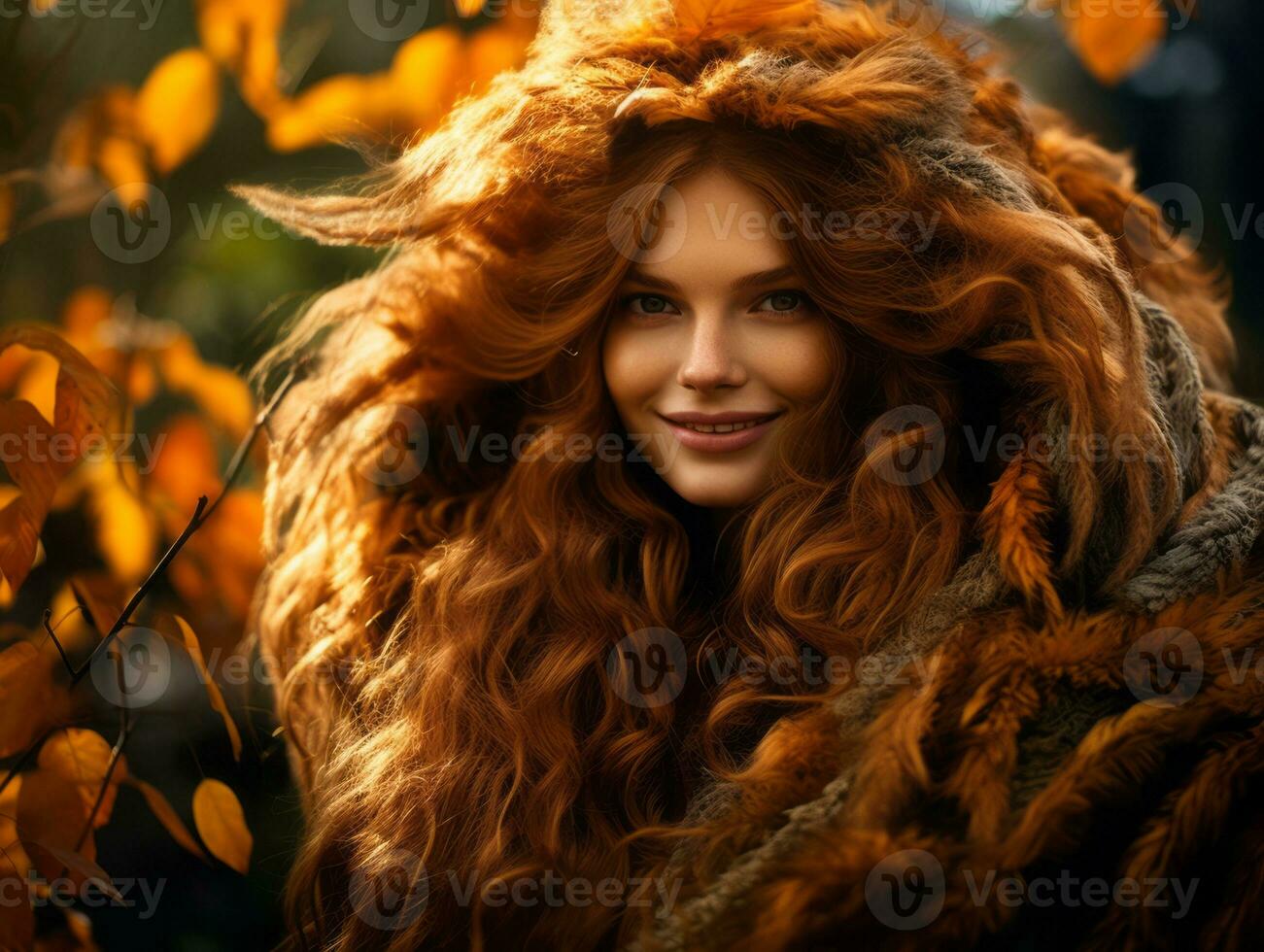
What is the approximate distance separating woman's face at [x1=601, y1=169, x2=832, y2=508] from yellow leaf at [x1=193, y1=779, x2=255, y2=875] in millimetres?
740

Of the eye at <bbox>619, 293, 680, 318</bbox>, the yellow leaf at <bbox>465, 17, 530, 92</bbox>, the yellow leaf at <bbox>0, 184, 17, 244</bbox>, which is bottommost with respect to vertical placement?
the eye at <bbox>619, 293, 680, 318</bbox>

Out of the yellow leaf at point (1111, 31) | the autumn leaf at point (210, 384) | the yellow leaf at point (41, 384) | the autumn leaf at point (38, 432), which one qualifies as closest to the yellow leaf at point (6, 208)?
the yellow leaf at point (41, 384)

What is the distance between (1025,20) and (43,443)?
2.13 m

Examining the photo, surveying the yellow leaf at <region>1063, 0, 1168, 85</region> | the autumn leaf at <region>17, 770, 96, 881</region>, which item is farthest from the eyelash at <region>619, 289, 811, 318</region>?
the autumn leaf at <region>17, 770, 96, 881</region>

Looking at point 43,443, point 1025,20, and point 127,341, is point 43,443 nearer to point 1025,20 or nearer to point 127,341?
point 127,341

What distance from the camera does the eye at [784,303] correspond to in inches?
58.6

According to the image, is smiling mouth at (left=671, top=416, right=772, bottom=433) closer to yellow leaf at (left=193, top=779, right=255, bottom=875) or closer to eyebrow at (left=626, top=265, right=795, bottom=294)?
eyebrow at (left=626, top=265, right=795, bottom=294)

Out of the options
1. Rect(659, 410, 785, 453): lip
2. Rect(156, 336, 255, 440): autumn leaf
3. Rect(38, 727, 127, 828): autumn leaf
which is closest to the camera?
Rect(38, 727, 127, 828): autumn leaf

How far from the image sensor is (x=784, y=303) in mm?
1490

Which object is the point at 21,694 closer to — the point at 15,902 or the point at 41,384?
the point at 15,902

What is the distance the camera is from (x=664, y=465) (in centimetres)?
159

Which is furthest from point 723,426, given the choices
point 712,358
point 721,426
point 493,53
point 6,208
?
point 6,208

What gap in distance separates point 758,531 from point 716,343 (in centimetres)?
27

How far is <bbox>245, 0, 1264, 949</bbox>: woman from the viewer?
1165 millimetres
